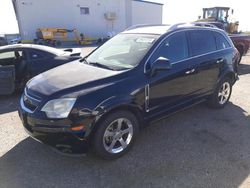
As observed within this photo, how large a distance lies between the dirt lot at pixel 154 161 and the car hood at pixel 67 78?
101 centimetres

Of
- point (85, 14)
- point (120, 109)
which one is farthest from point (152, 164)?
point (85, 14)

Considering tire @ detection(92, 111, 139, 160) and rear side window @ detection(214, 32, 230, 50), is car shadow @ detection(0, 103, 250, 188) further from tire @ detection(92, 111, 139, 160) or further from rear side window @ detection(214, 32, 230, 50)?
rear side window @ detection(214, 32, 230, 50)

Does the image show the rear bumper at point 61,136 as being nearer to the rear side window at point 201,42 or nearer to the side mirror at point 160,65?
the side mirror at point 160,65

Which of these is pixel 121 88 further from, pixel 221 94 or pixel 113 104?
pixel 221 94

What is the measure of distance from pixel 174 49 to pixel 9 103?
4.14 m

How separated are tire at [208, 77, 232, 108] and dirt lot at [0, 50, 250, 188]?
24.0 inches

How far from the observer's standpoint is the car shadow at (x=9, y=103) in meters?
5.26

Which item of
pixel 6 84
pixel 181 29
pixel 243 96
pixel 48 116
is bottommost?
pixel 243 96

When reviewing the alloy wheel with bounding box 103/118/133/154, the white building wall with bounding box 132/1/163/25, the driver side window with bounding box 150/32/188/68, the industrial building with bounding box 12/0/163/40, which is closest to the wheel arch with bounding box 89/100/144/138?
the alloy wheel with bounding box 103/118/133/154

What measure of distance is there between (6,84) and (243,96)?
19.7 feet

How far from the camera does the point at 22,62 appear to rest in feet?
19.9

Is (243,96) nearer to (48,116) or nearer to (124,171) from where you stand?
(124,171)

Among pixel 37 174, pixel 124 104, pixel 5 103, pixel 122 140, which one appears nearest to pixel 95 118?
pixel 124 104

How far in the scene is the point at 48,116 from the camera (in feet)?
9.53
